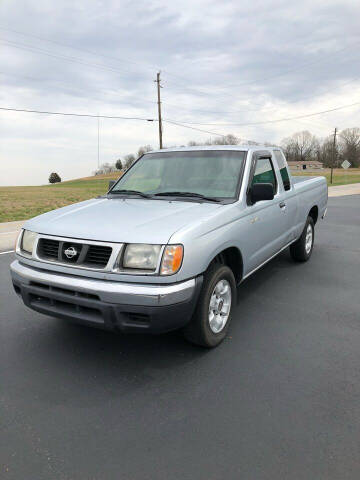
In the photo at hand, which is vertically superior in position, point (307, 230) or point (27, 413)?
point (307, 230)

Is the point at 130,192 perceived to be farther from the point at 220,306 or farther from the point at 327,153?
the point at 327,153

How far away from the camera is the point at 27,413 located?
258 cm

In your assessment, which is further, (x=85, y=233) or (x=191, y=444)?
(x=85, y=233)

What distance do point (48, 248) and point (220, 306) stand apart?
5.39 feet

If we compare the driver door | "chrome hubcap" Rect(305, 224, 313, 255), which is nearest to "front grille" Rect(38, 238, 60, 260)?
the driver door

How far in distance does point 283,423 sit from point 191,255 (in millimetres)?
1313

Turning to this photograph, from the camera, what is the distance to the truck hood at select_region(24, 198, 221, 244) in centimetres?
292

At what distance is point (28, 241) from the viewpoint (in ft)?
11.2

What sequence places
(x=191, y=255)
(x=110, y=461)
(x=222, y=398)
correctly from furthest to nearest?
(x=191, y=255), (x=222, y=398), (x=110, y=461)

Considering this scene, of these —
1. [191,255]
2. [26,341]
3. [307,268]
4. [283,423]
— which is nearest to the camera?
[283,423]

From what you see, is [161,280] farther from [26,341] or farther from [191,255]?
[26,341]

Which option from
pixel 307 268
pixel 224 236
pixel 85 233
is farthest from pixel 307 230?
pixel 85 233

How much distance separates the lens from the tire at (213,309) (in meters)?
3.16

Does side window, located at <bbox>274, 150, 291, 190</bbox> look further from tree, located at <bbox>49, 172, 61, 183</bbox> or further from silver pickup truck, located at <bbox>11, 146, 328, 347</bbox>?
tree, located at <bbox>49, 172, 61, 183</bbox>
